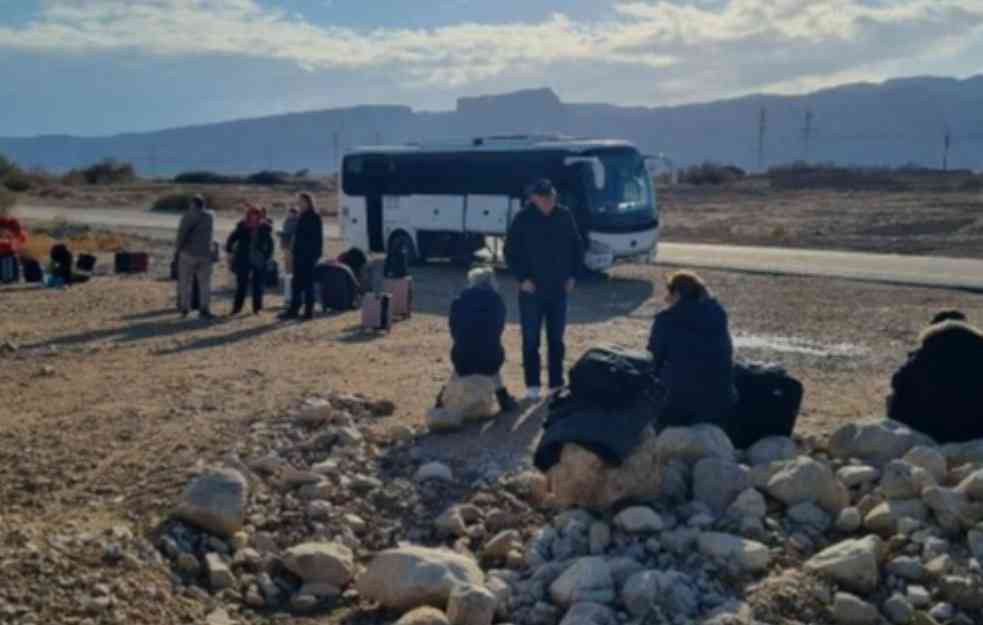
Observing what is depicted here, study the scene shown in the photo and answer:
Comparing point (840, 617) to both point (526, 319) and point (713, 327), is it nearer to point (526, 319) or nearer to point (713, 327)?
point (713, 327)

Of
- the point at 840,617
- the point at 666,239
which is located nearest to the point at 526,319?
the point at 840,617

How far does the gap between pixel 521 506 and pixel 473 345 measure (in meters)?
2.43

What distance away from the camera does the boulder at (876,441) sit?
841 centimetres

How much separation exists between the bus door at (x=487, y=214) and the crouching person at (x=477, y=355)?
13933 millimetres

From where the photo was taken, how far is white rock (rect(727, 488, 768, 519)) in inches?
296

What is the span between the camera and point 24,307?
18188mm

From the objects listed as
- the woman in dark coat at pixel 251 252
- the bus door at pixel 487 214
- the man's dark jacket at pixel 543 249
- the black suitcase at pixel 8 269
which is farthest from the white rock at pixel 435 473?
the bus door at pixel 487 214

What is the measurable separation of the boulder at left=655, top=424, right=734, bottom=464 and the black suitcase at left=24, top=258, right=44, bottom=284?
16145 mm

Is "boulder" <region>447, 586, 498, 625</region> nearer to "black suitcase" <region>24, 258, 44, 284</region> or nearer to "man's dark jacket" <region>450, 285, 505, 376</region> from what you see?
"man's dark jacket" <region>450, 285, 505, 376</region>

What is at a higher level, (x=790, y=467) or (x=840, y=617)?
(x=790, y=467)

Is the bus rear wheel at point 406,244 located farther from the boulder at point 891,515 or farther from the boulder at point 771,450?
the boulder at point 891,515

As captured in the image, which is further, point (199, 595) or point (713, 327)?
point (713, 327)

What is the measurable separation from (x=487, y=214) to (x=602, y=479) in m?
17.4

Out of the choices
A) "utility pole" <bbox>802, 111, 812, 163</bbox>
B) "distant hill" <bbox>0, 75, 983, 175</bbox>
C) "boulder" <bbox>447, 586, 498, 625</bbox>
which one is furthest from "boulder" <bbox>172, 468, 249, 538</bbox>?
"distant hill" <bbox>0, 75, 983, 175</bbox>
